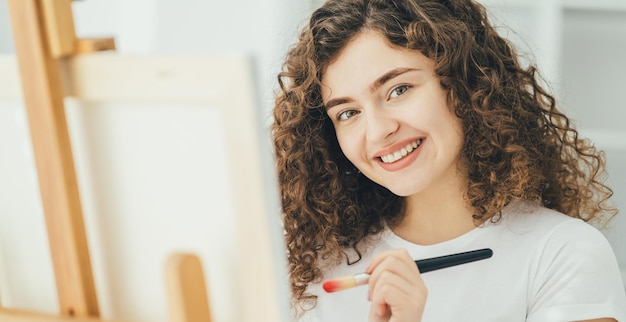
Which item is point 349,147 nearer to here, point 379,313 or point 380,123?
point 380,123

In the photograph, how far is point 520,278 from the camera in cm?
125

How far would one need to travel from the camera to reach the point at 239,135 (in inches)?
30.3

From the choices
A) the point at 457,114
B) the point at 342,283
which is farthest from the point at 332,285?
the point at 457,114

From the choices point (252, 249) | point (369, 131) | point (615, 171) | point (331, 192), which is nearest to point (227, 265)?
point (252, 249)

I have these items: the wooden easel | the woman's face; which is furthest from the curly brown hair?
A: the wooden easel

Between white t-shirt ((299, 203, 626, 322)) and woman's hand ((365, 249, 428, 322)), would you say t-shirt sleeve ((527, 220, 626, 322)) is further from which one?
woman's hand ((365, 249, 428, 322))

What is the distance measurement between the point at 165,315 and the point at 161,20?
1297 millimetres

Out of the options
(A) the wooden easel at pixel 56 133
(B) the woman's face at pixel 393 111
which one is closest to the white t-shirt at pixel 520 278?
(B) the woman's face at pixel 393 111

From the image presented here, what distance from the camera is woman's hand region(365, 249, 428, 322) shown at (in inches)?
43.7

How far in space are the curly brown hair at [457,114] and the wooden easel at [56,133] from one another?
0.49 meters

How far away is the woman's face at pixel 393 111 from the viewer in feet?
4.06

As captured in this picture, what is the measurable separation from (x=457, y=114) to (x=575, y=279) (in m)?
0.30

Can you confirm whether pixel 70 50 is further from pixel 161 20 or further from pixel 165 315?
pixel 161 20

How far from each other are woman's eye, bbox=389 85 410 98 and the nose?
3 centimetres
